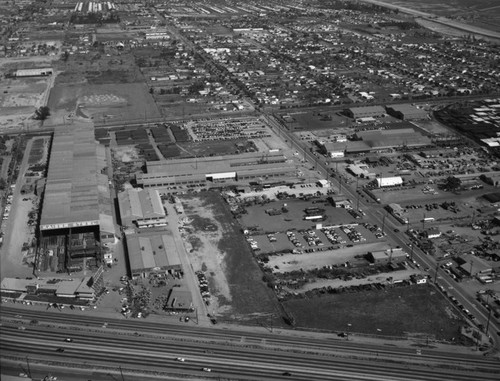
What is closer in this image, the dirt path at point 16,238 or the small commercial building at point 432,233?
the dirt path at point 16,238

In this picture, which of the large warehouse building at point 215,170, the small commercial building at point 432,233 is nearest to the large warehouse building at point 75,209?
the large warehouse building at point 215,170

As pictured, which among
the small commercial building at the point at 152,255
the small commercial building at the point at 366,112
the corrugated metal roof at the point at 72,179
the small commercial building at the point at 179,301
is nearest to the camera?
the small commercial building at the point at 179,301

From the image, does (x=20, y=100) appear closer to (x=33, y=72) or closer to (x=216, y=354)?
(x=33, y=72)

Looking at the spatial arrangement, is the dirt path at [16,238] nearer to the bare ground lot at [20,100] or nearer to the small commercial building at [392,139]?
the bare ground lot at [20,100]

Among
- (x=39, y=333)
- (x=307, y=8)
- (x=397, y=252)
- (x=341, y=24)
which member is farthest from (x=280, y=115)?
(x=307, y=8)

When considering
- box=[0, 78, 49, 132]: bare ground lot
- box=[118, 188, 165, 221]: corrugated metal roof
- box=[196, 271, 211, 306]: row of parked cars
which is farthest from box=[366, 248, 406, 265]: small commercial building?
box=[0, 78, 49, 132]: bare ground lot

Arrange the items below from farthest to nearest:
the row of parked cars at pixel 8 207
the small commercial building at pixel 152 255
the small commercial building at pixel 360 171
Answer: the small commercial building at pixel 360 171 < the row of parked cars at pixel 8 207 < the small commercial building at pixel 152 255

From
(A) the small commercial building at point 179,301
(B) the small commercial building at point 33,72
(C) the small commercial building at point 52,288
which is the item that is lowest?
(B) the small commercial building at point 33,72
